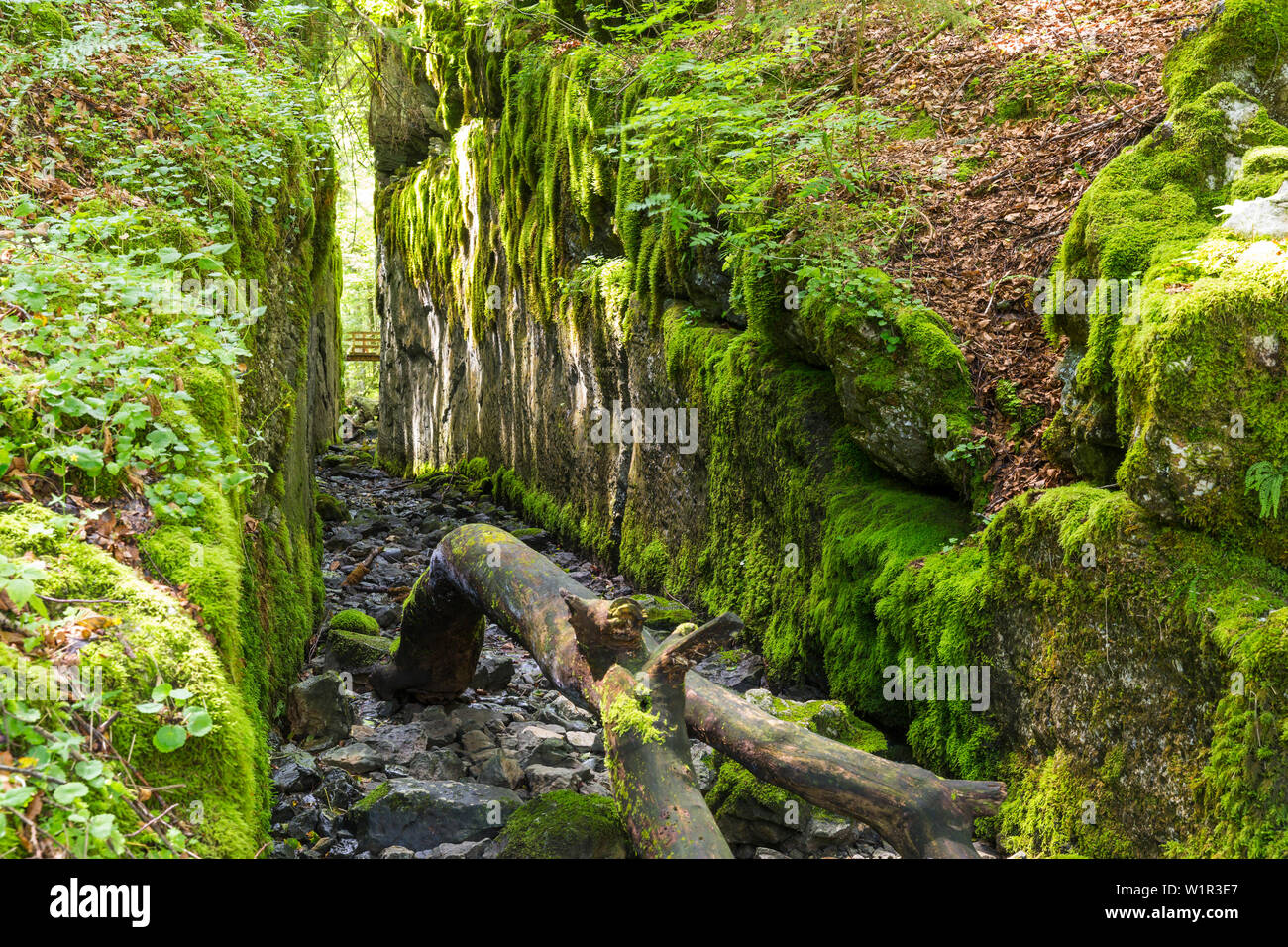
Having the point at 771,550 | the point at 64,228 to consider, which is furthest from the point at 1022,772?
the point at 64,228

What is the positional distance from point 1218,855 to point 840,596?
10.4 feet

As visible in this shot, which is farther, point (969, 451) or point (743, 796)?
point (969, 451)

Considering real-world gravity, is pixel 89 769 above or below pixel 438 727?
above

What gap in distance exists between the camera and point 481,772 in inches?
223

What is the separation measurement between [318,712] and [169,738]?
3.63 metres

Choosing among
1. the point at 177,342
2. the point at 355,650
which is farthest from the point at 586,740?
the point at 177,342

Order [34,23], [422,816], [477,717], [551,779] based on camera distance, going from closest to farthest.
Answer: [422,816], [551,779], [477,717], [34,23]

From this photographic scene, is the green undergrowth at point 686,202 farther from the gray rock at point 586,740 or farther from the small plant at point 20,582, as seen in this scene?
the small plant at point 20,582

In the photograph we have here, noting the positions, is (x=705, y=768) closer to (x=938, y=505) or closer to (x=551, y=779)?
(x=551, y=779)

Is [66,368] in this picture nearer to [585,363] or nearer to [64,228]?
[64,228]

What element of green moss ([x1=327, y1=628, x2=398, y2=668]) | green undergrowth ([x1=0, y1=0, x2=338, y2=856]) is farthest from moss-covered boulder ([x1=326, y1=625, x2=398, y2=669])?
green undergrowth ([x1=0, y1=0, x2=338, y2=856])

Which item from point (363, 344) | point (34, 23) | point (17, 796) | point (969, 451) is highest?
point (34, 23)

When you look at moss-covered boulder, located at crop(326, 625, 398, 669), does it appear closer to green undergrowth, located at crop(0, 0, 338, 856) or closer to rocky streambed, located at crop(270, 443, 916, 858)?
rocky streambed, located at crop(270, 443, 916, 858)

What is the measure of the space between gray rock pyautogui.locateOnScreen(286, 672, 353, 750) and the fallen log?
1765 mm
